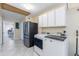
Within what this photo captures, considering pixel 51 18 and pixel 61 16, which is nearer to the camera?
pixel 61 16

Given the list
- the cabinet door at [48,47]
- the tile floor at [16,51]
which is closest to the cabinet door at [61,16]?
the cabinet door at [48,47]

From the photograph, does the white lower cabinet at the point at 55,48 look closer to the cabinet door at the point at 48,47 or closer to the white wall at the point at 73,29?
the cabinet door at the point at 48,47

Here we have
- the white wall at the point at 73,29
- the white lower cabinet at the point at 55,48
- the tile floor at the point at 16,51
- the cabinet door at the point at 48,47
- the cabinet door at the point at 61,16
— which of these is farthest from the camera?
the tile floor at the point at 16,51

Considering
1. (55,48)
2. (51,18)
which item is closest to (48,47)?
(55,48)

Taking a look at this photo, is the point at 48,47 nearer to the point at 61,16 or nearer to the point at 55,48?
the point at 55,48

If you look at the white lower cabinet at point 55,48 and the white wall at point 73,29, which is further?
the white wall at point 73,29

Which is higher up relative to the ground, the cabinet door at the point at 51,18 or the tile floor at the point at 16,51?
the cabinet door at the point at 51,18

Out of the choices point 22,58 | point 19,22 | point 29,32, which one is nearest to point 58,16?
point 29,32

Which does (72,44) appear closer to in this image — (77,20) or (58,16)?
(77,20)

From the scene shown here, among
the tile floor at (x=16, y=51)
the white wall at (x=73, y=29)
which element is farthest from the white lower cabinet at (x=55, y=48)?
the tile floor at (x=16, y=51)

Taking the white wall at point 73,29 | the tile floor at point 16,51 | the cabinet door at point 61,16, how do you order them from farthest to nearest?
the tile floor at point 16,51, the cabinet door at point 61,16, the white wall at point 73,29

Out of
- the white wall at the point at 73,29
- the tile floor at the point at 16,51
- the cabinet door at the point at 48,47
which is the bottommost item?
the tile floor at the point at 16,51

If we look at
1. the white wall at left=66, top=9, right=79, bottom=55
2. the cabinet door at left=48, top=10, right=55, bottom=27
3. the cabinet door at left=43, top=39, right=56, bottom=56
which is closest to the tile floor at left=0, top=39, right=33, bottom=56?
the cabinet door at left=43, top=39, right=56, bottom=56

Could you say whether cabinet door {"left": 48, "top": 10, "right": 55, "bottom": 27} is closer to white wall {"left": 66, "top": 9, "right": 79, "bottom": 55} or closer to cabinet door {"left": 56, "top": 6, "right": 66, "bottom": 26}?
cabinet door {"left": 56, "top": 6, "right": 66, "bottom": 26}
